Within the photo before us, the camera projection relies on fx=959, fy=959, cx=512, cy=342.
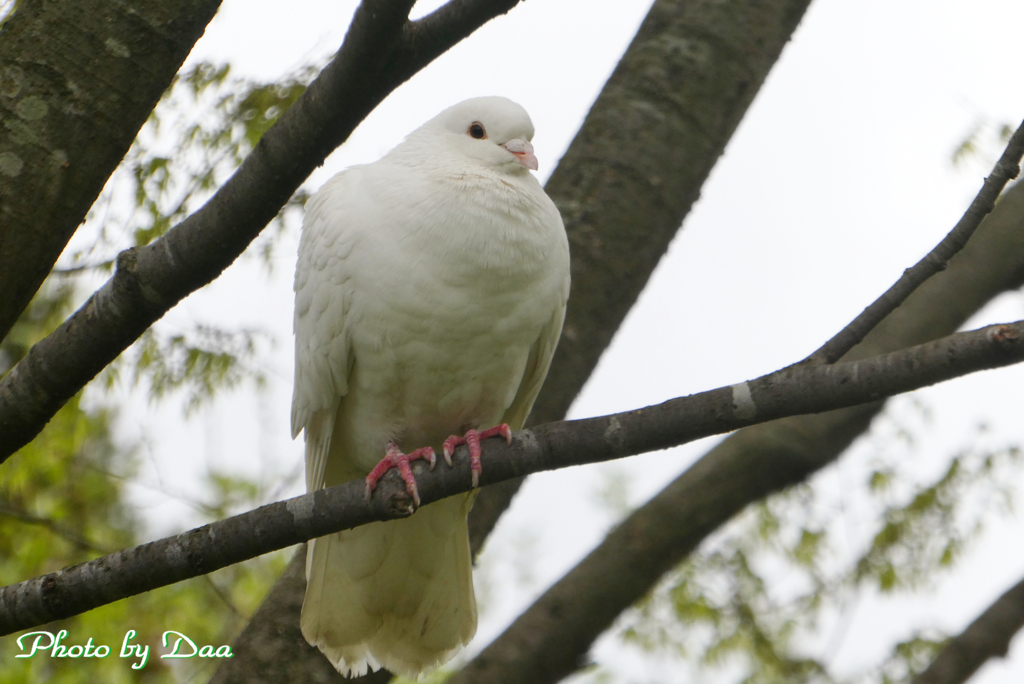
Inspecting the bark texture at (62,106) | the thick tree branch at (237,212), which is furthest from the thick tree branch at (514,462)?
the bark texture at (62,106)

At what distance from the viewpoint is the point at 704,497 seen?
11.8 ft

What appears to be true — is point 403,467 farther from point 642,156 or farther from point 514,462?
point 642,156

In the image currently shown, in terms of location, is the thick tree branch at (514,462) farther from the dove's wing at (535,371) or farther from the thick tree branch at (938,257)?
the dove's wing at (535,371)

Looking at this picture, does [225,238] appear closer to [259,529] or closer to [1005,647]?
[259,529]

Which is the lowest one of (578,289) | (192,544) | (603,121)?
(192,544)

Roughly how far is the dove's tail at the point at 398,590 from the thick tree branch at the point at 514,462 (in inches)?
46.4

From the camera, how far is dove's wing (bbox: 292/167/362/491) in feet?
9.82

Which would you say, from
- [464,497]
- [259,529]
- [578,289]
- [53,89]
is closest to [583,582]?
[464,497]

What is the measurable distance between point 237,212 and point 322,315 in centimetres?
101

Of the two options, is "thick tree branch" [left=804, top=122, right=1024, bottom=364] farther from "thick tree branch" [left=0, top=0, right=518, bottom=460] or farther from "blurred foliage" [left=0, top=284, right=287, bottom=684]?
"blurred foliage" [left=0, top=284, right=287, bottom=684]

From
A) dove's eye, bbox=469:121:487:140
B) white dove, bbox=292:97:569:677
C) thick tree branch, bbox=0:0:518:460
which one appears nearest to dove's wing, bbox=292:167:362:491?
white dove, bbox=292:97:569:677

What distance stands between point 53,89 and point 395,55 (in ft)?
2.75

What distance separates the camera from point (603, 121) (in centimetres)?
379

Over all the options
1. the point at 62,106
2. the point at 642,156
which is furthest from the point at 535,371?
the point at 62,106
